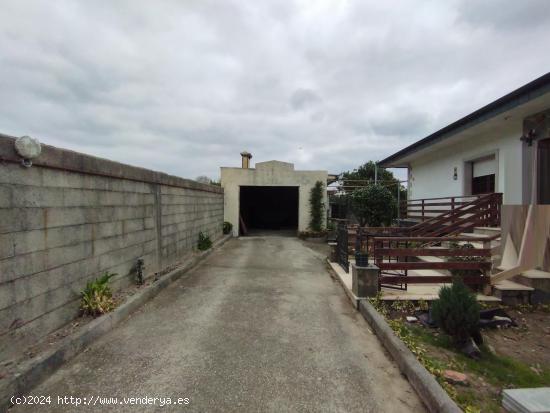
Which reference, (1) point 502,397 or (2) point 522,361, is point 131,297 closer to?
(1) point 502,397

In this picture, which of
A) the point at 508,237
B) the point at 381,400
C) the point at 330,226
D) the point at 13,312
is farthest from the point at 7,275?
the point at 330,226

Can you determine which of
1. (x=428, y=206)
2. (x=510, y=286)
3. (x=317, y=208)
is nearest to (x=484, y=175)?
(x=428, y=206)

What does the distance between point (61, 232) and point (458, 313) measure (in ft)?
16.1

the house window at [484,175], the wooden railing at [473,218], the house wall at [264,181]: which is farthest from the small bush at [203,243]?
the house window at [484,175]

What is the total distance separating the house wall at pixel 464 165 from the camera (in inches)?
289

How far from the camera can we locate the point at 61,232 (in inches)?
137

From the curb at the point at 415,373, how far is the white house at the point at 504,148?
560cm

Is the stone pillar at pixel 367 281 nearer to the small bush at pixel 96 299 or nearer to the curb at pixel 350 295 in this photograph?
the curb at pixel 350 295

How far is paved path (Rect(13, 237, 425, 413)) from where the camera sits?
2.55 meters

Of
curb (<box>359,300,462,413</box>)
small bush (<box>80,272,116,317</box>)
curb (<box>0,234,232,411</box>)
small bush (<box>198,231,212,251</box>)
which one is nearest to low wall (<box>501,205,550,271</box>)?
curb (<box>359,300,462,413</box>)

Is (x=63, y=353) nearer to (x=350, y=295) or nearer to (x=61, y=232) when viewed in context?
(x=61, y=232)

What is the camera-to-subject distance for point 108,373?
9.46 feet

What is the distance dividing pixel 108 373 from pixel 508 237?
261 inches

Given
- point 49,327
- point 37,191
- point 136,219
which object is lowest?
point 49,327
